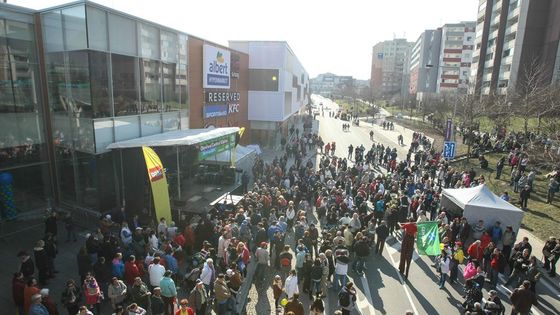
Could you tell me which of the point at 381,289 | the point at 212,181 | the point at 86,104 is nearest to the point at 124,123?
the point at 86,104

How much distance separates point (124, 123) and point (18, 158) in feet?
13.5

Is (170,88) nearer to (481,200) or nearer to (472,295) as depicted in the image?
(481,200)

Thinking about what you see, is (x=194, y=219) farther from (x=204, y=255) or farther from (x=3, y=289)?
(x=3, y=289)

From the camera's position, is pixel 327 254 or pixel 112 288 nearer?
pixel 112 288

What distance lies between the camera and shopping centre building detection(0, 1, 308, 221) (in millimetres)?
13406

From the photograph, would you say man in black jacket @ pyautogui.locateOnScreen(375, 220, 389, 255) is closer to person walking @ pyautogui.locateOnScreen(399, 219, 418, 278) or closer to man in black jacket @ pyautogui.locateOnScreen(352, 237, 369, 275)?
person walking @ pyautogui.locateOnScreen(399, 219, 418, 278)

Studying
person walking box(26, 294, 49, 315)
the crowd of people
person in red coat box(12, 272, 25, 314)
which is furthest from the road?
person in red coat box(12, 272, 25, 314)

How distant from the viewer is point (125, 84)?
50.5 ft

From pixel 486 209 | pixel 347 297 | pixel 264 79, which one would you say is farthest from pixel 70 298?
pixel 264 79

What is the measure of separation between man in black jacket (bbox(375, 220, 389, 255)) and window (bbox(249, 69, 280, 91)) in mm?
22637

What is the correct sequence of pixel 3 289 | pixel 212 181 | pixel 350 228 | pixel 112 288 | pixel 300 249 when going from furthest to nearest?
pixel 212 181, pixel 350 228, pixel 300 249, pixel 3 289, pixel 112 288

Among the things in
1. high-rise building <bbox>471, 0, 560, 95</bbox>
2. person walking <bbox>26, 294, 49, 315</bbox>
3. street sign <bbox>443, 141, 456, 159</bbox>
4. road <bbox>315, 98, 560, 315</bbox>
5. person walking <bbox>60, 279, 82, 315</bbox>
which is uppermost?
high-rise building <bbox>471, 0, 560, 95</bbox>

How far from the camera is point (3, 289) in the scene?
953 centimetres

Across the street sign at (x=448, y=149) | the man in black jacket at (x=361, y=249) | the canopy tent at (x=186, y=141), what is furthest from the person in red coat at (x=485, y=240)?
the canopy tent at (x=186, y=141)
